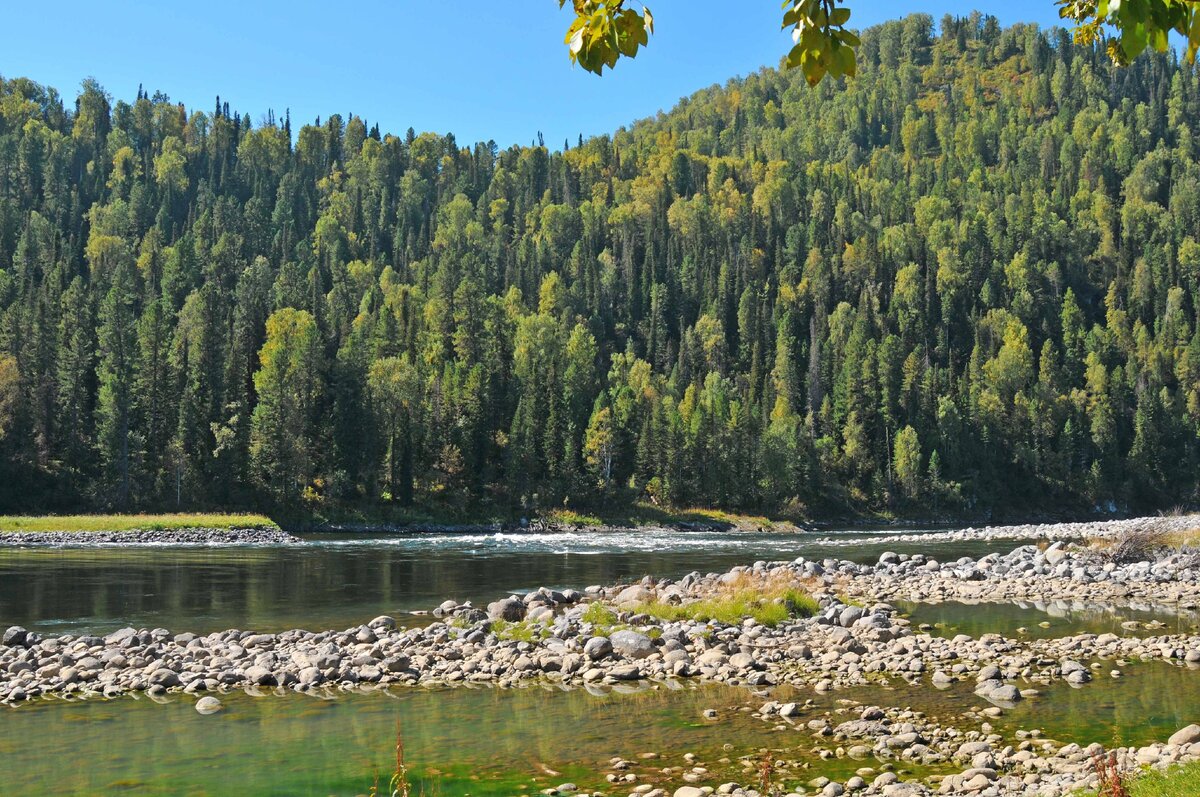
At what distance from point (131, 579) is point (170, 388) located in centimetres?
6174

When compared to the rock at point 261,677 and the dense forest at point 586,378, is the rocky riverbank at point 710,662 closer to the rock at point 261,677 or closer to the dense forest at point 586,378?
the rock at point 261,677

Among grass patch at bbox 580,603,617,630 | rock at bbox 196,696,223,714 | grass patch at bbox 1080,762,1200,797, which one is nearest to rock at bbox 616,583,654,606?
grass patch at bbox 580,603,617,630

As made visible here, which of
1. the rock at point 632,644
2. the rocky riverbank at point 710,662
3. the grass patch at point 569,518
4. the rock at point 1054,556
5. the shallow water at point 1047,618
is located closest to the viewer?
the rocky riverbank at point 710,662

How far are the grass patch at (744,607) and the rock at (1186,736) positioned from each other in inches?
505

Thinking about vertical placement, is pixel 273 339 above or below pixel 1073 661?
above

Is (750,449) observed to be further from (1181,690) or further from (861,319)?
(1181,690)

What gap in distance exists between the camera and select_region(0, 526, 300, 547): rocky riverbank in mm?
67375

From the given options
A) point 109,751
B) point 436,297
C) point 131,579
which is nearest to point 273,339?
point 436,297

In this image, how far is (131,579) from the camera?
41.3m

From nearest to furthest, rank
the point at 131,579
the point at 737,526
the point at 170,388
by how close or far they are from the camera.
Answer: the point at 131,579
the point at 170,388
the point at 737,526

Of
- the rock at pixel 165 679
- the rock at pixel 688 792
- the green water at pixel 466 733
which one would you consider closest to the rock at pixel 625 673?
the green water at pixel 466 733

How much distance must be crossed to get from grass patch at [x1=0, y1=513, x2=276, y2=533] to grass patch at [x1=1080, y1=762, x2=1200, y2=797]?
73.7 m

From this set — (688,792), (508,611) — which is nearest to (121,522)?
(508,611)

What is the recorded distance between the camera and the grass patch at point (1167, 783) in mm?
10422
